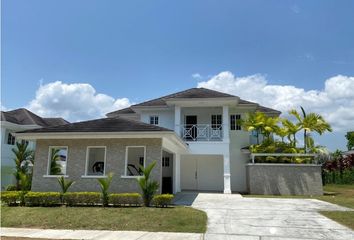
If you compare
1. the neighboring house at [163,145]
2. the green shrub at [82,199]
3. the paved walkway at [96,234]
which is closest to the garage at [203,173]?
the neighboring house at [163,145]

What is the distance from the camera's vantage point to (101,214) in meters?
10.6

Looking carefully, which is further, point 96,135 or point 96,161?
point 96,161

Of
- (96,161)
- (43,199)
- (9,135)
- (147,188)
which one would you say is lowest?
(43,199)

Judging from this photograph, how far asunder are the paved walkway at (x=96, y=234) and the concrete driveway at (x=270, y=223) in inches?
33.5

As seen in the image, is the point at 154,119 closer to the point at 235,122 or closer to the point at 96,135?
the point at 235,122

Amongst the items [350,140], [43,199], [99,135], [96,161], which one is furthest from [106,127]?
[350,140]

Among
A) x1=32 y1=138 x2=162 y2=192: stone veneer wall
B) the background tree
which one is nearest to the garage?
x1=32 y1=138 x2=162 y2=192: stone veneer wall

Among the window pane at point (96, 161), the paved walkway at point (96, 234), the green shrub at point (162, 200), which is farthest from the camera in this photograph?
the window pane at point (96, 161)

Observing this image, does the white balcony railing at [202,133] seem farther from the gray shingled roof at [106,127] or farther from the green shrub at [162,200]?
the green shrub at [162,200]

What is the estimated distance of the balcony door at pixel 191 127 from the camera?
2108 centimetres

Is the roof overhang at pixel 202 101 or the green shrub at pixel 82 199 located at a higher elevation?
the roof overhang at pixel 202 101

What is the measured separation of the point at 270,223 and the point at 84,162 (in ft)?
29.8

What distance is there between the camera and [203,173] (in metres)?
22.2

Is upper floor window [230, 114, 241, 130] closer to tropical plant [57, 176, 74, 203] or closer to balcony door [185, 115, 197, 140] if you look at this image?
balcony door [185, 115, 197, 140]
